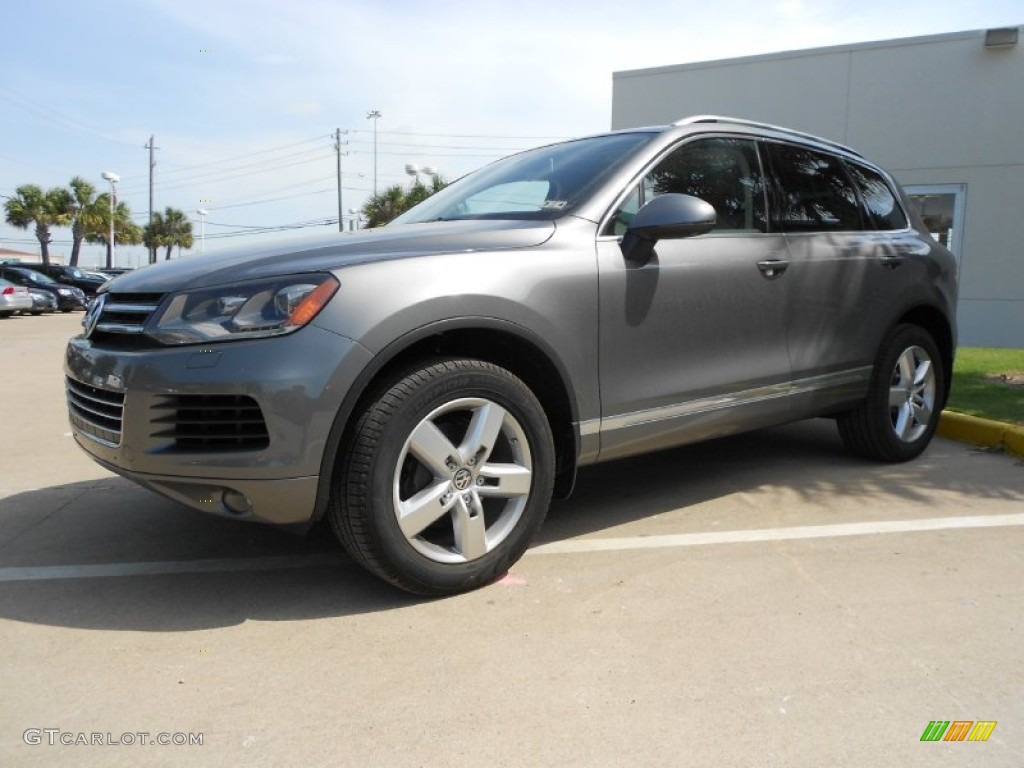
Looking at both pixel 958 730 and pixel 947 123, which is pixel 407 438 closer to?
pixel 958 730

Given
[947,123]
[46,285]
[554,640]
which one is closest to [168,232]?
[46,285]

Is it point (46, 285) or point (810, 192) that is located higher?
point (810, 192)

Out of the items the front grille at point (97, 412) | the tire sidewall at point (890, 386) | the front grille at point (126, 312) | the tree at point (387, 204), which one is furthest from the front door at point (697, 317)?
the tree at point (387, 204)

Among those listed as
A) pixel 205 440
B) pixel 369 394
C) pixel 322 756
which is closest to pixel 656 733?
pixel 322 756

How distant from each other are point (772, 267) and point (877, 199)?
56.6 inches

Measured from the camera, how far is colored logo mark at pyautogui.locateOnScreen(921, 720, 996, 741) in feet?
6.86

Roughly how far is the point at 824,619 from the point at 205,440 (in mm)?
2124

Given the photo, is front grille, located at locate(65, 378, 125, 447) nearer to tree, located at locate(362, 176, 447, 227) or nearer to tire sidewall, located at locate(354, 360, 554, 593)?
tire sidewall, located at locate(354, 360, 554, 593)

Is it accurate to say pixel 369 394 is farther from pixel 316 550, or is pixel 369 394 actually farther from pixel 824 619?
pixel 824 619

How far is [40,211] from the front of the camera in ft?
171

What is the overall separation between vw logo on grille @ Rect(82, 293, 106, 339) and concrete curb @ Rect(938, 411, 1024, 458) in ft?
16.7

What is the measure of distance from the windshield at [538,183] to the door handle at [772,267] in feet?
2.64

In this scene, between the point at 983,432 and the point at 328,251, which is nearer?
the point at 328,251

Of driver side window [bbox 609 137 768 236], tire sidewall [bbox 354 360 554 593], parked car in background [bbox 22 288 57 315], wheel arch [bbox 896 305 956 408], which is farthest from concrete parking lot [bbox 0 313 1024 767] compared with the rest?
parked car in background [bbox 22 288 57 315]
